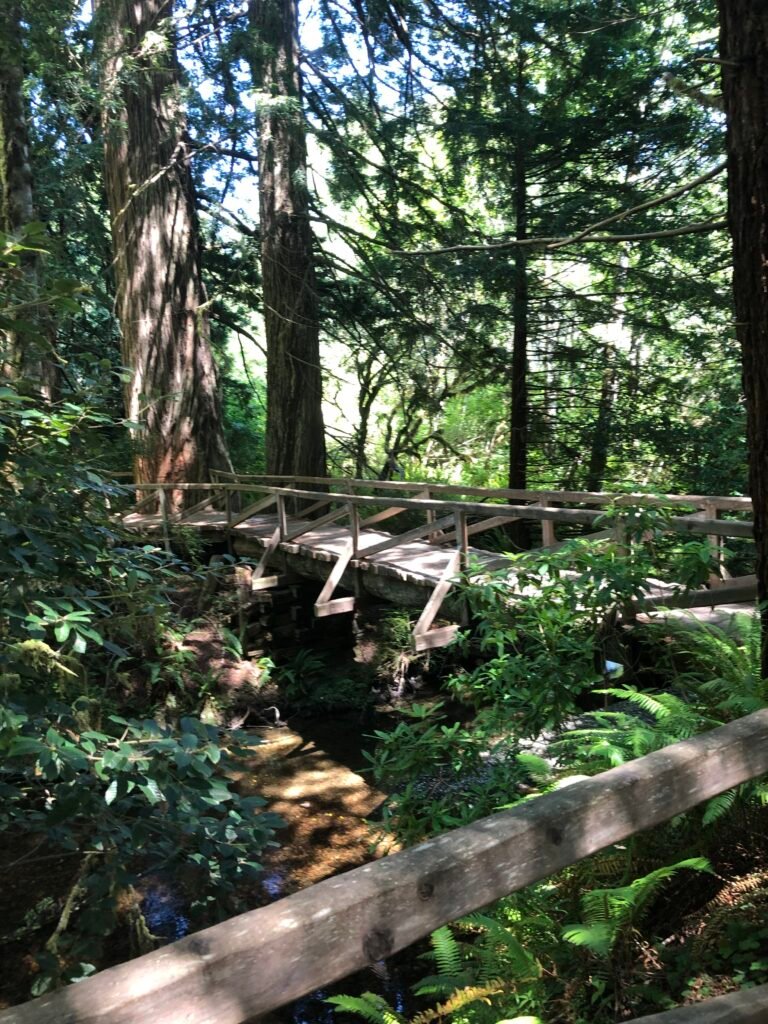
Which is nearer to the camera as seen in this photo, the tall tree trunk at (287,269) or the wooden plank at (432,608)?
the wooden plank at (432,608)

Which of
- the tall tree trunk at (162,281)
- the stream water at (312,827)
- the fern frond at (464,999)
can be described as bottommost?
the stream water at (312,827)

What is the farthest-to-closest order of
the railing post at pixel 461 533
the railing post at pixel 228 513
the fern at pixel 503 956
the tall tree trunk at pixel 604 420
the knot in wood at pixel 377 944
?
→ the tall tree trunk at pixel 604 420
the railing post at pixel 228 513
the railing post at pixel 461 533
the fern at pixel 503 956
the knot in wood at pixel 377 944

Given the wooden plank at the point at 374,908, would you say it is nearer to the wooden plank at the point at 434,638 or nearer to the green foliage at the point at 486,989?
the green foliage at the point at 486,989

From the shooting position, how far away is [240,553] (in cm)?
1128

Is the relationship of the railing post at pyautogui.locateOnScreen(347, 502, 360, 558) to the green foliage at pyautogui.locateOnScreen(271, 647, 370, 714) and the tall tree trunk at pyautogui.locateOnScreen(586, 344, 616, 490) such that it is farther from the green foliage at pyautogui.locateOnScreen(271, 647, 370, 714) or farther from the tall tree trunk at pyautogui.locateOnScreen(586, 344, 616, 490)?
the tall tree trunk at pyautogui.locateOnScreen(586, 344, 616, 490)

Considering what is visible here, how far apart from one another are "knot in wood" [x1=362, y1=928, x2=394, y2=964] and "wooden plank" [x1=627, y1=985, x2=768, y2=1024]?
2.21 feet

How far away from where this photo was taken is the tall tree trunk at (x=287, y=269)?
11516mm

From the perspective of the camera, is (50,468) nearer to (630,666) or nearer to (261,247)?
(630,666)

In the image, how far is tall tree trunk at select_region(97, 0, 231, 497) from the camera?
11.9m

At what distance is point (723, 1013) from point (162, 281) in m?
12.8

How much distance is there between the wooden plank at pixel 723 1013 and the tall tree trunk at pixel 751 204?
1.79m

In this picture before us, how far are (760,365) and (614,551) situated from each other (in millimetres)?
1667

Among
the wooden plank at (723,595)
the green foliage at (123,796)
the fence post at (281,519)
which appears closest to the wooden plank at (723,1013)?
the green foliage at (123,796)

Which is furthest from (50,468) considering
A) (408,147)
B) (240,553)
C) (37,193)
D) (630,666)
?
(408,147)
